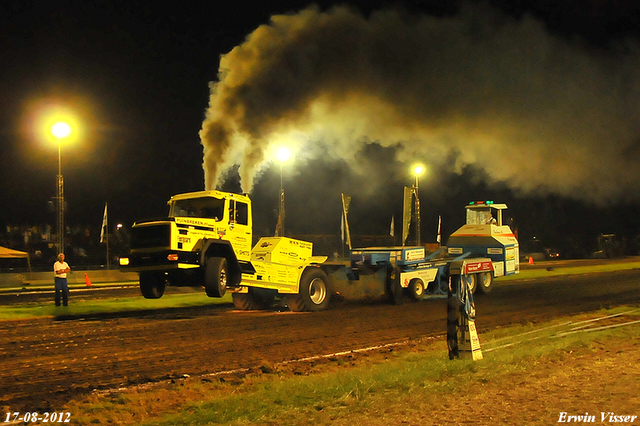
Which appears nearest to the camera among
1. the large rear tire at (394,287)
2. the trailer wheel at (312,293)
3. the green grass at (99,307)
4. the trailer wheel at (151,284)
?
the trailer wheel at (151,284)

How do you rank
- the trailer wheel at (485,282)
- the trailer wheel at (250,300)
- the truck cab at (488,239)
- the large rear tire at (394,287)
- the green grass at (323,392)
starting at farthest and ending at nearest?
the truck cab at (488,239)
the trailer wheel at (485,282)
the large rear tire at (394,287)
the trailer wheel at (250,300)
the green grass at (323,392)

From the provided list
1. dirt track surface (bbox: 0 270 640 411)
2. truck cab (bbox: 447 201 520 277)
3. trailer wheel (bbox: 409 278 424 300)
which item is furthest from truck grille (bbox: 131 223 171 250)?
truck cab (bbox: 447 201 520 277)

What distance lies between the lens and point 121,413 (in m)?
6.99

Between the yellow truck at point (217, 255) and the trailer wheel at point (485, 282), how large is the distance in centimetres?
715

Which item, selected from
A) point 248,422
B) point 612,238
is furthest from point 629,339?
point 612,238

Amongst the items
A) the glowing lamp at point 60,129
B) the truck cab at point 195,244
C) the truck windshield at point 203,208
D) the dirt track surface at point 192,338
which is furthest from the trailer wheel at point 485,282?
the glowing lamp at point 60,129

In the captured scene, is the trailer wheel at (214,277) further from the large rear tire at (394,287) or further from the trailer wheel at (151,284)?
the large rear tire at (394,287)

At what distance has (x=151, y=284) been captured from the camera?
1600 cm

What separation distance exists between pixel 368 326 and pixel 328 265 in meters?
4.99

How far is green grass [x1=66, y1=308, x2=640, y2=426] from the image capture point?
6617mm

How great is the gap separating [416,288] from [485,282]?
3.70m

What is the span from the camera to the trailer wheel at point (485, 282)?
72.3 feet

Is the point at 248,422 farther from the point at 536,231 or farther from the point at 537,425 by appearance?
the point at 536,231

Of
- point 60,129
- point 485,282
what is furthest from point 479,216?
point 60,129
